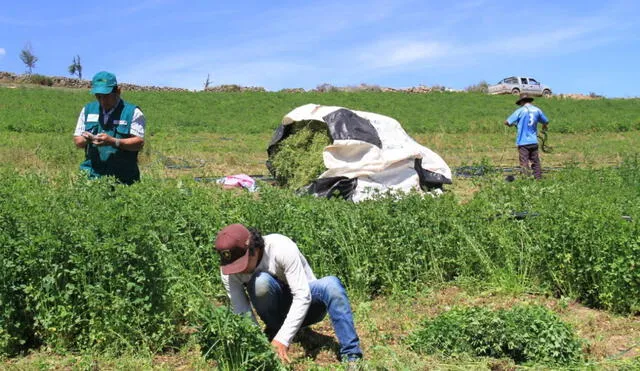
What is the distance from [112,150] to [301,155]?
4300 mm

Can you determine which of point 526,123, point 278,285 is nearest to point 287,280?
point 278,285

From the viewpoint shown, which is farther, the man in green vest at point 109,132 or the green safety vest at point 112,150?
the green safety vest at point 112,150

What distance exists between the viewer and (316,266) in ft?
17.9

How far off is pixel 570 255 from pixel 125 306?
311 cm

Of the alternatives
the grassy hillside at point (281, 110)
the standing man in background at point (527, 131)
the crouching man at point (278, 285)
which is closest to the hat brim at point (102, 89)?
the crouching man at point (278, 285)

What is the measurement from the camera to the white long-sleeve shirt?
381 centimetres

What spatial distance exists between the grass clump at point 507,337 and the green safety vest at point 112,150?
10.4 feet

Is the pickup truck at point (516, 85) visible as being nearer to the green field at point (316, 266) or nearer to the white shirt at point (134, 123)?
the green field at point (316, 266)

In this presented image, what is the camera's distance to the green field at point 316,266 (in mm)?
3930

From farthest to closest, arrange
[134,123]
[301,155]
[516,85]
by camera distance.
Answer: [516,85] < [301,155] < [134,123]

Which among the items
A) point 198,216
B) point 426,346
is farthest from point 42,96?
point 426,346

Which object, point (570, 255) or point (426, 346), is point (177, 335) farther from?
point (570, 255)

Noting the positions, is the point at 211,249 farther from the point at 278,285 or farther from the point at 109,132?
the point at 109,132

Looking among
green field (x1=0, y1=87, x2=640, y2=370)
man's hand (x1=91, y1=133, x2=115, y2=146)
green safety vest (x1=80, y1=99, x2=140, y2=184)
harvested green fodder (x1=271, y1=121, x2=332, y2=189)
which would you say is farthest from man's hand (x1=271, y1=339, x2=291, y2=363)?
harvested green fodder (x1=271, y1=121, x2=332, y2=189)
